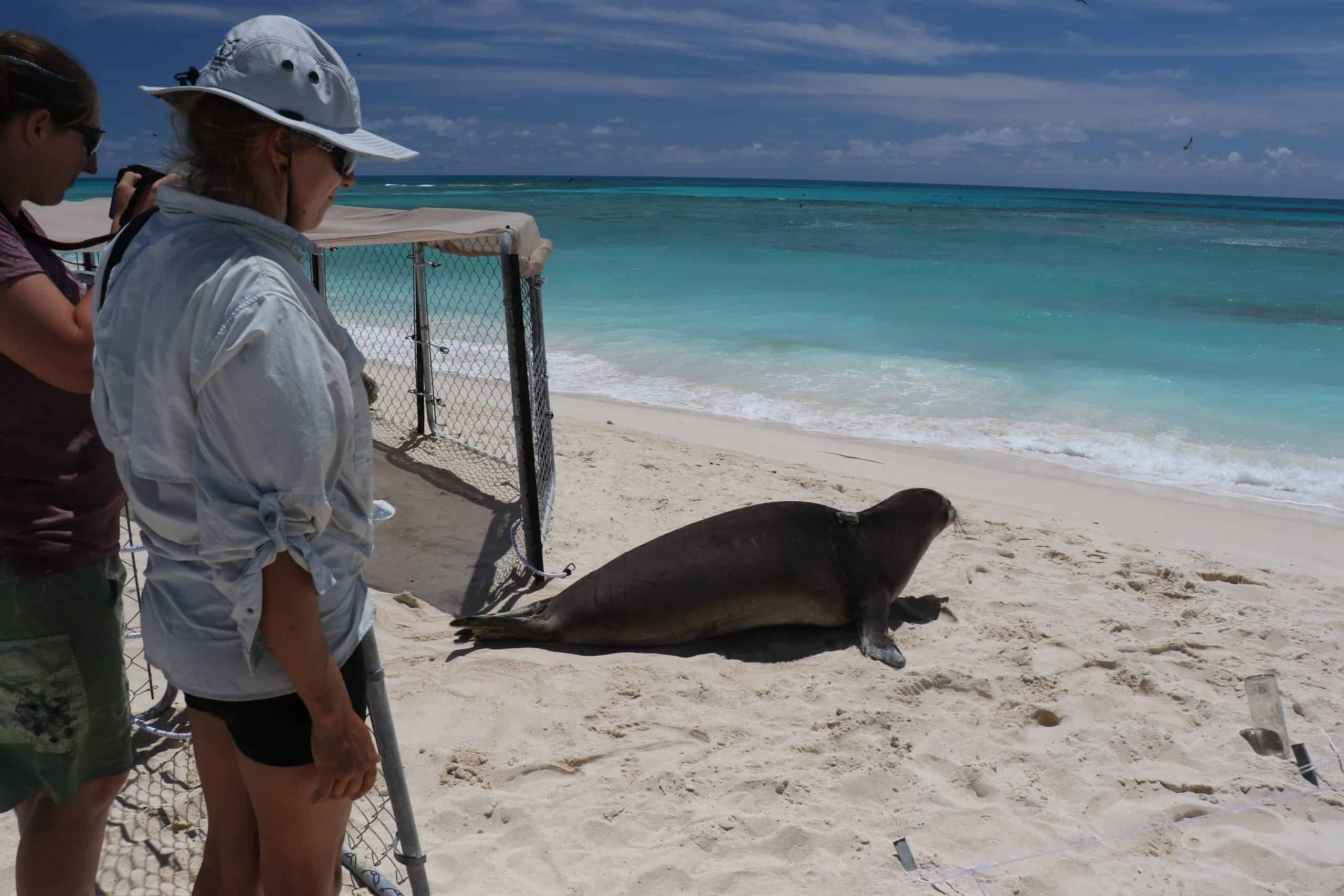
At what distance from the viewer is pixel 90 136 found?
1880mm

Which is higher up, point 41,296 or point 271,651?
point 41,296

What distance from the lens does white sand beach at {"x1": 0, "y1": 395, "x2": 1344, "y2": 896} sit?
2789 mm

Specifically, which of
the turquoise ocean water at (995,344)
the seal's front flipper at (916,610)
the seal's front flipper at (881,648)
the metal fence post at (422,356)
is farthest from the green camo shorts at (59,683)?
the turquoise ocean water at (995,344)

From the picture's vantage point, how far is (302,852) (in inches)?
61.0

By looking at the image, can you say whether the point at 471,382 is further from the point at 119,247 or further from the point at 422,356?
the point at 119,247

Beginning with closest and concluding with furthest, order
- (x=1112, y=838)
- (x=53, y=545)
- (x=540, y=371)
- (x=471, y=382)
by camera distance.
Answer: (x=53, y=545) < (x=1112, y=838) < (x=540, y=371) < (x=471, y=382)

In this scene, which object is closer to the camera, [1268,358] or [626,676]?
[626,676]

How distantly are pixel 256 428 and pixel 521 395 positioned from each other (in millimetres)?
3309

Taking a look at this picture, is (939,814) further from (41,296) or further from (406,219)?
(406,219)

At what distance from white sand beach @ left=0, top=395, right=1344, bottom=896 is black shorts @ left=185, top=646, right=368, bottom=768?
1400 millimetres

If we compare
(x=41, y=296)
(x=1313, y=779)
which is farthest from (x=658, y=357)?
(x=41, y=296)

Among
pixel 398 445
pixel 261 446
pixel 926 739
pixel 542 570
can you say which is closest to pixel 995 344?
pixel 398 445

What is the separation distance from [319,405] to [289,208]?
349 millimetres

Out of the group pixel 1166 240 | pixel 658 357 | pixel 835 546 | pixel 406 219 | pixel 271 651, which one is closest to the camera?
pixel 271 651
